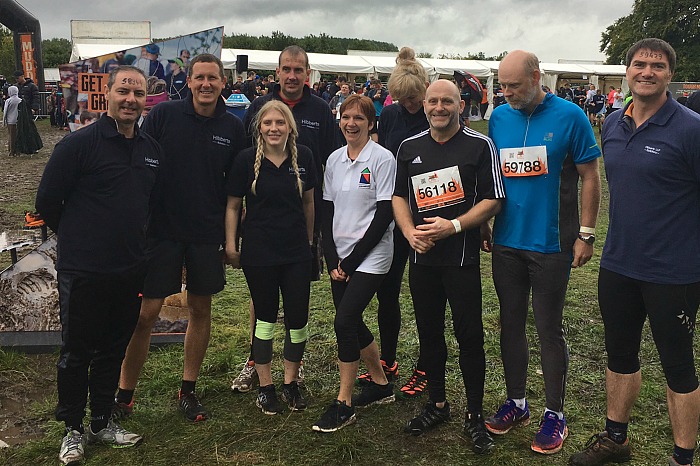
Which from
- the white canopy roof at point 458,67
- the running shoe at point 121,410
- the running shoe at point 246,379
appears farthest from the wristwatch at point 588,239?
the white canopy roof at point 458,67

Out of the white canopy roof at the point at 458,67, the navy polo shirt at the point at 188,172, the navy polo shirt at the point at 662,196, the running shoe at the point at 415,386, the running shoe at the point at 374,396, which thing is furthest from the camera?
the white canopy roof at the point at 458,67

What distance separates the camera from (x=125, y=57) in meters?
7.29

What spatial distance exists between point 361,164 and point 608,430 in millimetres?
1943

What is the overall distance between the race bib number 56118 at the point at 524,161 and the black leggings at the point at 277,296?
1.27 meters

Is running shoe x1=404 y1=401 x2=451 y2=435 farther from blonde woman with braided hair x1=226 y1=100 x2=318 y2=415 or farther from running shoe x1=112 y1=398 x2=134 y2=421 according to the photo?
running shoe x1=112 y1=398 x2=134 y2=421

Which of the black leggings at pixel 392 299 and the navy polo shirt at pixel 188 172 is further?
the black leggings at pixel 392 299

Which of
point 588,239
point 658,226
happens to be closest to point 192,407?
point 588,239

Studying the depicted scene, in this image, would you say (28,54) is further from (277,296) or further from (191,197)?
(277,296)

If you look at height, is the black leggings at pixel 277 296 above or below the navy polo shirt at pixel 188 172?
below

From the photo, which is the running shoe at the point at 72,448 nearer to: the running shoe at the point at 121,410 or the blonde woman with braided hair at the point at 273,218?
the running shoe at the point at 121,410

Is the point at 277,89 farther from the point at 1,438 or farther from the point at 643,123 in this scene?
the point at 1,438

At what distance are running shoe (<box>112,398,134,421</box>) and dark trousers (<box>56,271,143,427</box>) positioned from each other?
0.25 m

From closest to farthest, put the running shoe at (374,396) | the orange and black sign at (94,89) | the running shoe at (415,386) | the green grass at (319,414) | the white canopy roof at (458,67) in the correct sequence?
the green grass at (319,414) → the running shoe at (374,396) → the running shoe at (415,386) → the orange and black sign at (94,89) → the white canopy roof at (458,67)

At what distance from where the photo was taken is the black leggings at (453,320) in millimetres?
3348
